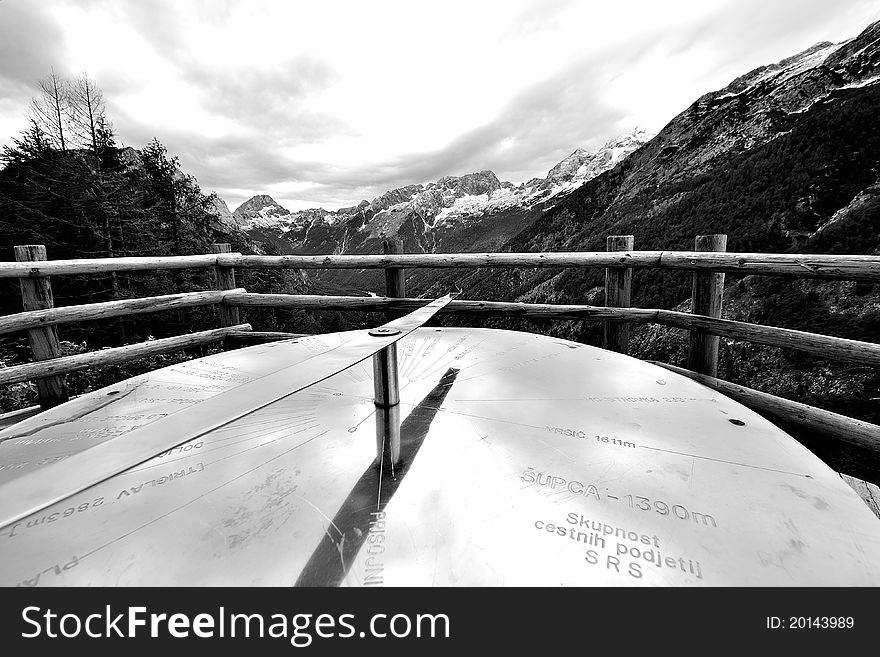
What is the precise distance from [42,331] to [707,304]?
477 cm

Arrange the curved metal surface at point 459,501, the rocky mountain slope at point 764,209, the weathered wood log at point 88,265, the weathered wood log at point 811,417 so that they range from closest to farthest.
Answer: the curved metal surface at point 459,501 < the weathered wood log at point 811,417 < the weathered wood log at point 88,265 < the rocky mountain slope at point 764,209

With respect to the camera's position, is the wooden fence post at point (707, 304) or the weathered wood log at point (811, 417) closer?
the weathered wood log at point (811, 417)

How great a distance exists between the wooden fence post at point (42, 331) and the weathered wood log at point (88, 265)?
0.08 meters

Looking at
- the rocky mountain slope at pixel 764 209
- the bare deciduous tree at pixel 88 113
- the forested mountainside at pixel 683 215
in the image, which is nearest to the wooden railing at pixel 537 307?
the forested mountainside at pixel 683 215

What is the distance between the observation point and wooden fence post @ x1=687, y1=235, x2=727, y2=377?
2.90m

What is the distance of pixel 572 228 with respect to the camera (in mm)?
78000

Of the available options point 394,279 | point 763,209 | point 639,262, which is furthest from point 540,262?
point 763,209

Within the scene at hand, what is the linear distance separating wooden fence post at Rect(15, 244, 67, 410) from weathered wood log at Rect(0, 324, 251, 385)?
113mm

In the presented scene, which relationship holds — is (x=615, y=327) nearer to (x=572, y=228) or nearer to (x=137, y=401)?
(x=137, y=401)

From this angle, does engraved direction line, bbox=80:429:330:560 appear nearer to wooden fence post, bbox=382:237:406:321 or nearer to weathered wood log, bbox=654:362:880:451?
wooden fence post, bbox=382:237:406:321

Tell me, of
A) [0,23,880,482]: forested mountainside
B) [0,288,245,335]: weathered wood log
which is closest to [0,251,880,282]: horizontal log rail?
[0,288,245,335]: weathered wood log

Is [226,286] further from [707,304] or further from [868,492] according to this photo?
[868,492]

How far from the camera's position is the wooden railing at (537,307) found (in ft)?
7.77

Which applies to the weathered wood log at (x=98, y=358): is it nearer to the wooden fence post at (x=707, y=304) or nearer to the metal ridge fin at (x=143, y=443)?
the metal ridge fin at (x=143, y=443)
